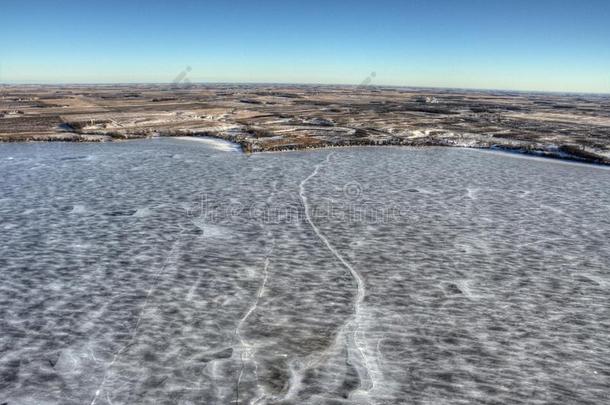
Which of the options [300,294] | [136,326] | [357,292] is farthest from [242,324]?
[357,292]

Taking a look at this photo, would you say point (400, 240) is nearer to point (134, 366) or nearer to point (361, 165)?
point (134, 366)

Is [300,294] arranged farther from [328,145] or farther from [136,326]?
[328,145]

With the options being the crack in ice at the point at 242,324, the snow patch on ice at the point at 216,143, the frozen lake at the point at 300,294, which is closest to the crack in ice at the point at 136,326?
the frozen lake at the point at 300,294

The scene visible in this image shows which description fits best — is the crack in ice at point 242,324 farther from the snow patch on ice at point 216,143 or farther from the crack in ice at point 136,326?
the snow patch on ice at point 216,143

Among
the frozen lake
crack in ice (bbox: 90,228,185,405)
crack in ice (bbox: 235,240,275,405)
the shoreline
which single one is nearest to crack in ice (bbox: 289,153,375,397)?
the frozen lake

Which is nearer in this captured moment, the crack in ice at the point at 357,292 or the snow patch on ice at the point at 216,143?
the crack in ice at the point at 357,292

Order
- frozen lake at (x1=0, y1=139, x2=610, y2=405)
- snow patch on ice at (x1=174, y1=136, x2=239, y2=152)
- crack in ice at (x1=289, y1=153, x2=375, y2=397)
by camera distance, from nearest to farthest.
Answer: frozen lake at (x1=0, y1=139, x2=610, y2=405) → crack in ice at (x1=289, y1=153, x2=375, y2=397) → snow patch on ice at (x1=174, y1=136, x2=239, y2=152)

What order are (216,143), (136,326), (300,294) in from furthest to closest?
(216,143)
(300,294)
(136,326)

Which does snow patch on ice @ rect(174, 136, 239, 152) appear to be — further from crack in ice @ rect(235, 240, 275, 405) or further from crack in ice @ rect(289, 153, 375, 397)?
crack in ice @ rect(235, 240, 275, 405)

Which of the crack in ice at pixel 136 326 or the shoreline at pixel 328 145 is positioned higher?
the shoreline at pixel 328 145

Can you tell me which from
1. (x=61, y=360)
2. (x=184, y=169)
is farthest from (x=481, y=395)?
(x=184, y=169)
